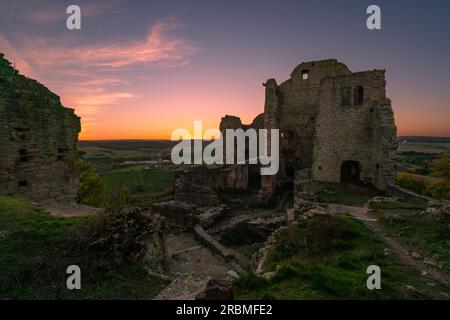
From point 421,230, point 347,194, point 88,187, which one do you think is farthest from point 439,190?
point 88,187

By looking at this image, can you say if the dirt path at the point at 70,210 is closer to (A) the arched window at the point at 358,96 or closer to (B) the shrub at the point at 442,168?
(A) the arched window at the point at 358,96

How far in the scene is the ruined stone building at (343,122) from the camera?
1830 cm

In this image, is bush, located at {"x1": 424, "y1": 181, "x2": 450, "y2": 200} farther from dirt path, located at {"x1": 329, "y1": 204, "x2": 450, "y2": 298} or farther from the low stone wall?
dirt path, located at {"x1": 329, "y1": 204, "x2": 450, "y2": 298}

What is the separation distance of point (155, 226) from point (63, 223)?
2.31 metres

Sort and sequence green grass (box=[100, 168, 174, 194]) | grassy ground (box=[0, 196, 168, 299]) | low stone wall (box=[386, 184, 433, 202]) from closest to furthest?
grassy ground (box=[0, 196, 168, 299]), low stone wall (box=[386, 184, 433, 202]), green grass (box=[100, 168, 174, 194])

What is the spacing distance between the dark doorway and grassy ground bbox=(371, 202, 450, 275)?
9662mm

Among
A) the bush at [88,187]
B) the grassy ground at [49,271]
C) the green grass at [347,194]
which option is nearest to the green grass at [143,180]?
the bush at [88,187]

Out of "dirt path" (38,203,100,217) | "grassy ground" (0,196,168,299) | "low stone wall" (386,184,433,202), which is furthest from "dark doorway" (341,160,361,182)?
"grassy ground" (0,196,168,299)

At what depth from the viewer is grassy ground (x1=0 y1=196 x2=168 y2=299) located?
5289mm

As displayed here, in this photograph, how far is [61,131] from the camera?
12.1 metres

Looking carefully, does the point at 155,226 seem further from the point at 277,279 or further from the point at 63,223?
the point at 277,279

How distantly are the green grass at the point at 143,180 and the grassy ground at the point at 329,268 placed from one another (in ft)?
130
